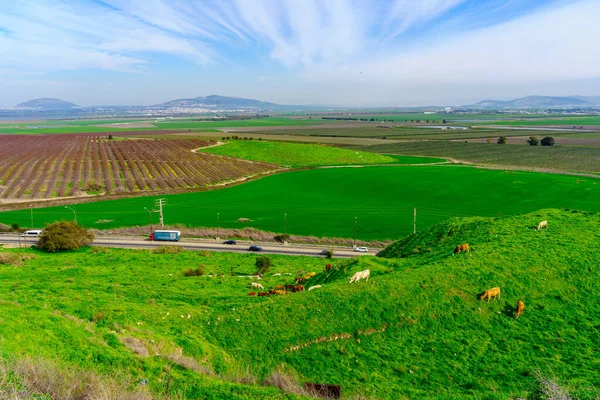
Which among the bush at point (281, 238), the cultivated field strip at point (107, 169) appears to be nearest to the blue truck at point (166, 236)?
the bush at point (281, 238)

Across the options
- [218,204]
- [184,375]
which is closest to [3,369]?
[184,375]

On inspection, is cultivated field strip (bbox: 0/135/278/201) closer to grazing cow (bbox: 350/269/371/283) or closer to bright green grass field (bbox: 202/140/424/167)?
bright green grass field (bbox: 202/140/424/167)

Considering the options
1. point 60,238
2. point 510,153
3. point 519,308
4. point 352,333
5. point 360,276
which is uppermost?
point 360,276

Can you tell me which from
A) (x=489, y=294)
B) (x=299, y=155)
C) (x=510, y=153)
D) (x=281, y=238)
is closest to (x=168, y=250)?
(x=281, y=238)

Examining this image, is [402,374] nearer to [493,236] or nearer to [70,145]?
[493,236]

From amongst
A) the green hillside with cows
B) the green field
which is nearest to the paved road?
the green hillside with cows

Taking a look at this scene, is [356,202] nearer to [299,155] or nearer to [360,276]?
[360,276]

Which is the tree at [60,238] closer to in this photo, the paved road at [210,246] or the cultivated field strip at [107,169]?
the paved road at [210,246]
